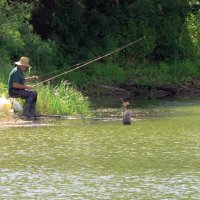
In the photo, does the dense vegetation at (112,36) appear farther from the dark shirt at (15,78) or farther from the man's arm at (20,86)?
the man's arm at (20,86)

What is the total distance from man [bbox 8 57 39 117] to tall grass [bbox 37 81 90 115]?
1.20 metres

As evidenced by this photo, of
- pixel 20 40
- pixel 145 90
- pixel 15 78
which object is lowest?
pixel 15 78

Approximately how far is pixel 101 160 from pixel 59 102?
257 inches

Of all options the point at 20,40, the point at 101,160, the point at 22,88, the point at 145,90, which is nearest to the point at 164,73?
the point at 145,90

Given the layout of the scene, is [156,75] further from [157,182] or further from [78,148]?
[157,182]

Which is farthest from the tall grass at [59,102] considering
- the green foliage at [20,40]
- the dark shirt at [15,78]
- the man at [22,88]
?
the green foliage at [20,40]

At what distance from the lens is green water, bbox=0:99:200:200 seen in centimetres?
1245

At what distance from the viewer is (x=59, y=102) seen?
21391mm

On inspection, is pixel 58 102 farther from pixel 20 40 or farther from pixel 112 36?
pixel 112 36

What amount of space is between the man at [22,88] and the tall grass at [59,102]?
120 centimetres

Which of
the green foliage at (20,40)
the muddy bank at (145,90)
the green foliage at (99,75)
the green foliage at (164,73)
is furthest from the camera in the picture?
the green foliage at (164,73)

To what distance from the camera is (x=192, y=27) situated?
40.9 m

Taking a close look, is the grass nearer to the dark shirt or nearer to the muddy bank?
the dark shirt

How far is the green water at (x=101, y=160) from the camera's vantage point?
12.4 meters
